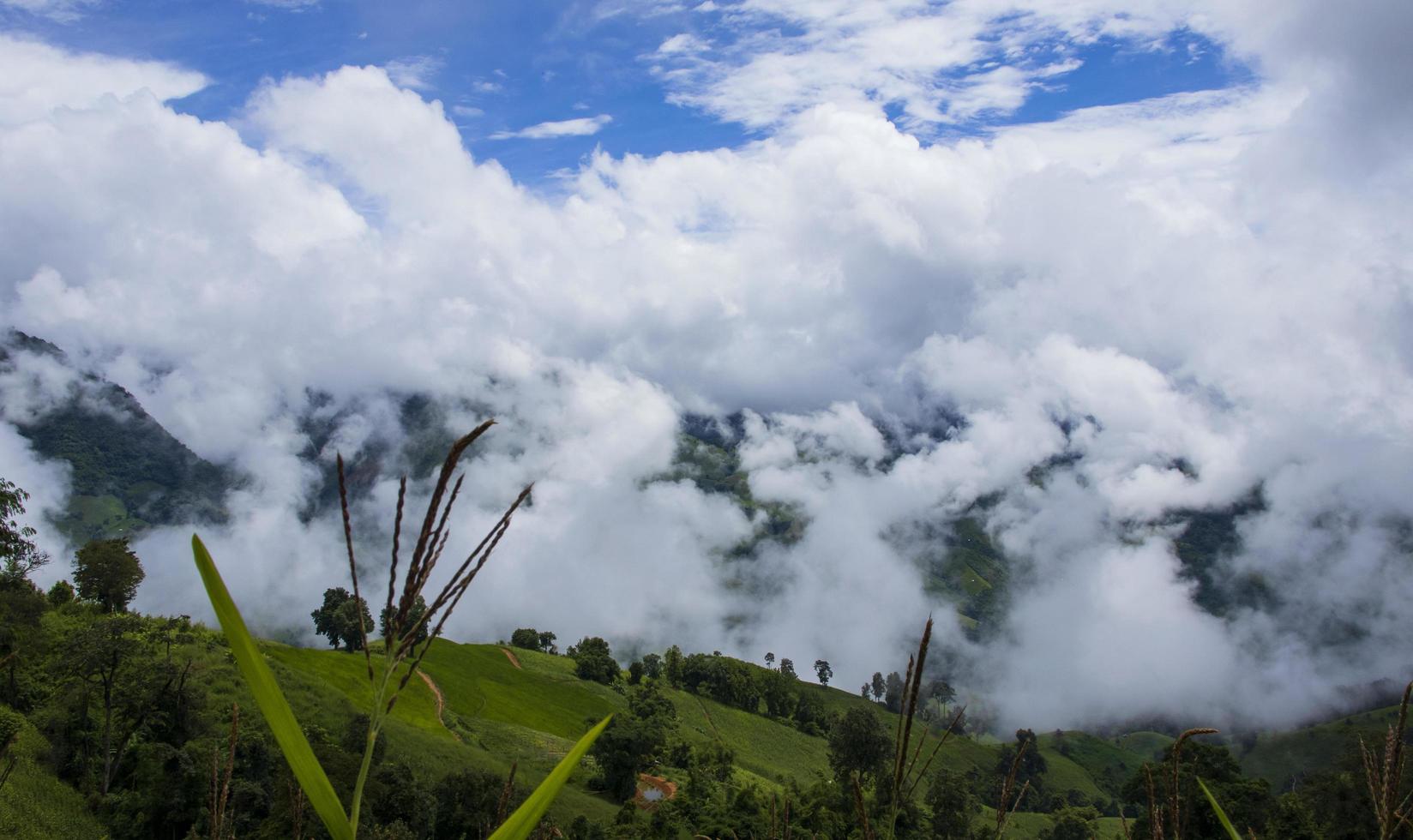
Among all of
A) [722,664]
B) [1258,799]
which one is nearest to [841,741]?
[1258,799]

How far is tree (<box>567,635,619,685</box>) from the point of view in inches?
5261

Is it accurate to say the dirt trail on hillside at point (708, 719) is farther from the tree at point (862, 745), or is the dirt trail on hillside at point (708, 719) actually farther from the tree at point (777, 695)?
the tree at point (862, 745)

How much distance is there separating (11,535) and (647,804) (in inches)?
2179

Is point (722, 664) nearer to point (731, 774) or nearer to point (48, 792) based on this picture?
point (731, 774)

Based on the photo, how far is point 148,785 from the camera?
2931cm

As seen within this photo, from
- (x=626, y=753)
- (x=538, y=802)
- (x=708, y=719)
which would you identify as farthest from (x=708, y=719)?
(x=538, y=802)

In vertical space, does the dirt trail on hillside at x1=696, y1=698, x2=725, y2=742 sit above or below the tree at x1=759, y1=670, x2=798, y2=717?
below

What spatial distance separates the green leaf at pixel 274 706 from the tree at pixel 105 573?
2551 inches

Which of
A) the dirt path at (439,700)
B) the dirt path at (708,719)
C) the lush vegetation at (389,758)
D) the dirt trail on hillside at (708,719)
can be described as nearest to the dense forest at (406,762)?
the lush vegetation at (389,758)

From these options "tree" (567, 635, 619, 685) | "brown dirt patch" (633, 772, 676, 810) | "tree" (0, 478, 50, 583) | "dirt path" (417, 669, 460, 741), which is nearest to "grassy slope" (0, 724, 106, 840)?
"tree" (0, 478, 50, 583)

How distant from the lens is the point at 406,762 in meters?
41.4

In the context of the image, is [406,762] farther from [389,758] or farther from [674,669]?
[674,669]

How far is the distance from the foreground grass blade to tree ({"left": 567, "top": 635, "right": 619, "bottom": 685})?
138713mm

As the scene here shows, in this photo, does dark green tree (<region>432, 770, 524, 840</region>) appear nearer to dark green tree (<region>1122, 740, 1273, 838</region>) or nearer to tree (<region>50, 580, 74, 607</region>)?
tree (<region>50, 580, 74, 607</region>)
